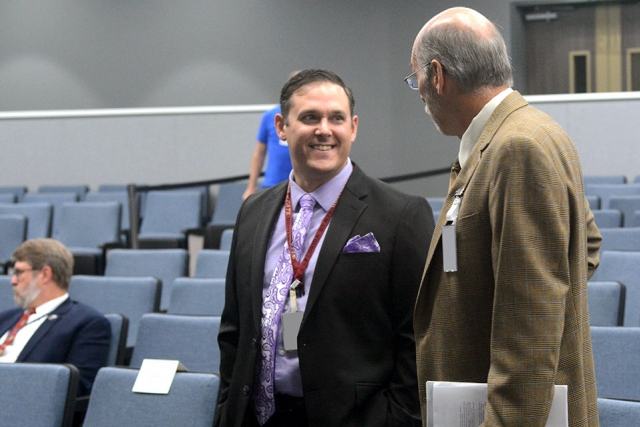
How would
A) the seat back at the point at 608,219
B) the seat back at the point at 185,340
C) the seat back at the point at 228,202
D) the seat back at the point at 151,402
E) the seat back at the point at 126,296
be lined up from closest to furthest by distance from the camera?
1. the seat back at the point at 151,402
2. the seat back at the point at 185,340
3. the seat back at the point at 126,296
4. the seat back at the point at 608,219
5. the seat back at the point at 228,202

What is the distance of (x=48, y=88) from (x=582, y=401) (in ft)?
28.9

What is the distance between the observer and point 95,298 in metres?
3.73

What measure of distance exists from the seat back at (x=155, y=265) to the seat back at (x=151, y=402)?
199cm

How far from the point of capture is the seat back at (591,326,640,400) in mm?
2398

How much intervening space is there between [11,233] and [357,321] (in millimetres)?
4482

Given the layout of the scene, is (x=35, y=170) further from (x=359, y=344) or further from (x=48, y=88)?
(x=359, y=344)

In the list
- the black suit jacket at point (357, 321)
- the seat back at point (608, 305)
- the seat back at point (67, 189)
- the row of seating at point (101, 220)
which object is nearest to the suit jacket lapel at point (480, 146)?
the black suit jacket at point (357, 321)

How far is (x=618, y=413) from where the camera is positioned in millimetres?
1695

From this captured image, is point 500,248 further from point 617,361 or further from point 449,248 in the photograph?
point 617,361

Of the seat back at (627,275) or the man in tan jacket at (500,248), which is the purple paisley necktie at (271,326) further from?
the seat back at (627,275)

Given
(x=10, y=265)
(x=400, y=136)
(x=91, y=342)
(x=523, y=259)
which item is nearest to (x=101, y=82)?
(x=400, y=136)

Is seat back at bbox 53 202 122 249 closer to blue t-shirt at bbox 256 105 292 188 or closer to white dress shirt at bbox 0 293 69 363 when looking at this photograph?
blue t-shirt at bbox 256 105 292 188

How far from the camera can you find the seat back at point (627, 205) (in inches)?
198

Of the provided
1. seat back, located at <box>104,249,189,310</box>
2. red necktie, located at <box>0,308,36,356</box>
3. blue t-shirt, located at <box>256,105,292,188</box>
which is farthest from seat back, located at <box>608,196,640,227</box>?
red necktie, located at <box>0,308,36,356</box>
